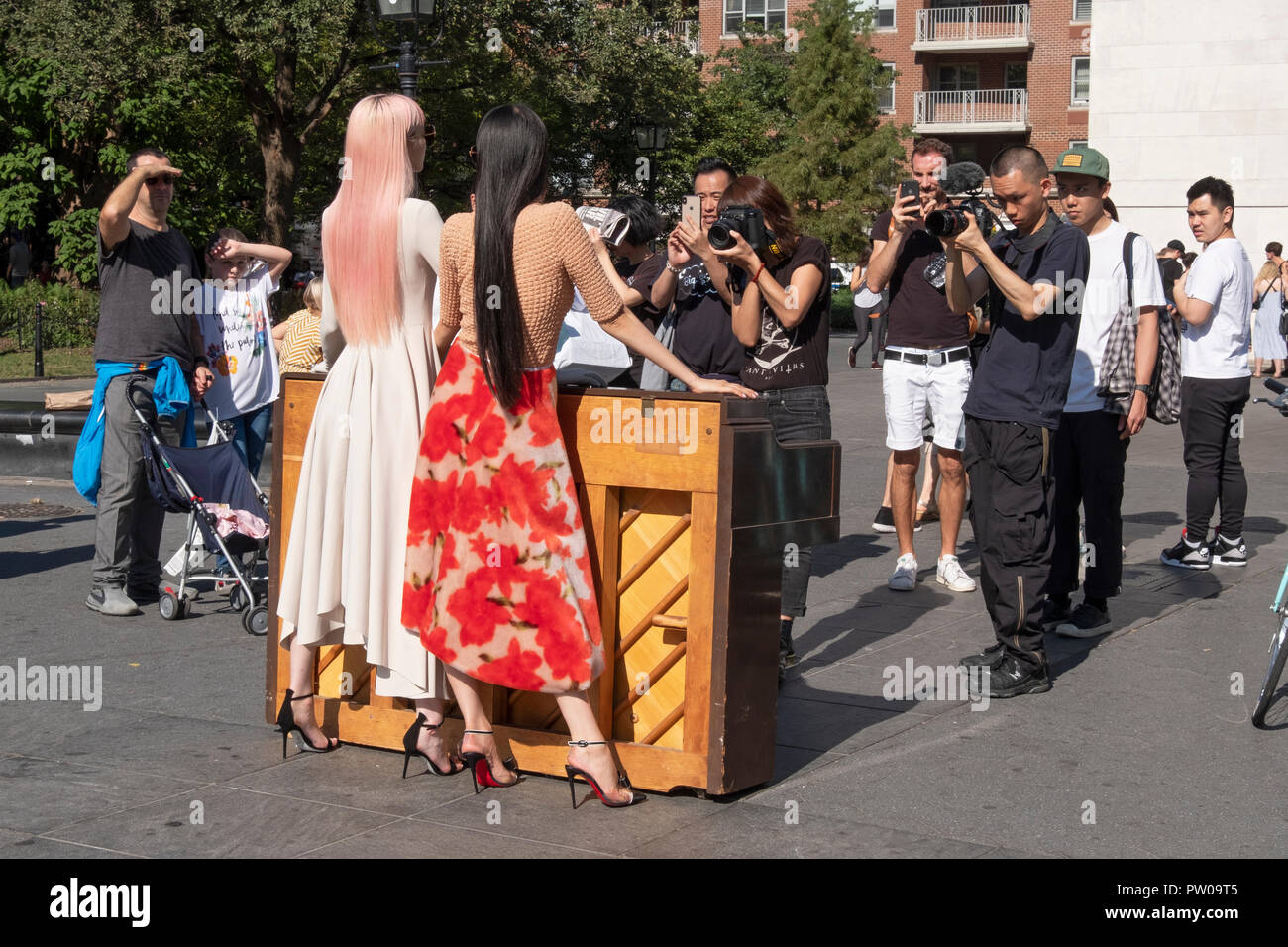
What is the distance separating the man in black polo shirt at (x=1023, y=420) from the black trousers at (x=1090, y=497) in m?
0.97

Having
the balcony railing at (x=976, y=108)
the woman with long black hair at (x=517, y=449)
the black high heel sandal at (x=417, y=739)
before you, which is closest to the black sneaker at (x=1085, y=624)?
the woman with long black hair at (x=517, y=449)

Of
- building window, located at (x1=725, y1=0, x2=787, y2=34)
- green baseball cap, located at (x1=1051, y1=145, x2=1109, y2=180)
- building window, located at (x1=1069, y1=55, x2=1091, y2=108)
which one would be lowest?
green baseball cap, located at (x1=1051, y1=145, x2=1109, y2=180)

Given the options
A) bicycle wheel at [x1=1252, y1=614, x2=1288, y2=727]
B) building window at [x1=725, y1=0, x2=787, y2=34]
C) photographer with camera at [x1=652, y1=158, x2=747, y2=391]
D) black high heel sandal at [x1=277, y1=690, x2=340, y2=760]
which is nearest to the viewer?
black high heel sandal at [x1=277, y1=690, x2=340, y2=760]

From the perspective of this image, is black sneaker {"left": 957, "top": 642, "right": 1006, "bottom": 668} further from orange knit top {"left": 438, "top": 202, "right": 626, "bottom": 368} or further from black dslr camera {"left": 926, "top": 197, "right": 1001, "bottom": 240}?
orange knit top {"left": 438, "top": 202, "right": 626, "bottom": 368}

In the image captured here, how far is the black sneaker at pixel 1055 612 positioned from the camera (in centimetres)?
725

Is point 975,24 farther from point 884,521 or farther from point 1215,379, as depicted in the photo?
point 1215,379

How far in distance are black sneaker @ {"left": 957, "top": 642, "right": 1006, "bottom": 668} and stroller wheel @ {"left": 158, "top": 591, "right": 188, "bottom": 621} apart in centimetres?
383

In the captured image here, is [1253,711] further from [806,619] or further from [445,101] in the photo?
[445,101]

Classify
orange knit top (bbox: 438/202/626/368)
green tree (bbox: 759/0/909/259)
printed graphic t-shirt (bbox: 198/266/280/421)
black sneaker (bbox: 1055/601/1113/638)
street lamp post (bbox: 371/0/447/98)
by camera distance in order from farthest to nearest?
green tree (bbox: 759/0/909/259) → street lamp post (bbox: 371/0/447/98) → printed graphic t-shirt (bbox: 198/266/280/421) → black sneaker (bbox: 1055/601/1113/638) → orange knit top (bbox: 438/202/626/368)

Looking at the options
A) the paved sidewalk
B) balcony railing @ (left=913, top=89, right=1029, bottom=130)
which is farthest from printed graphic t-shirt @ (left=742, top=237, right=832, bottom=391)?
balcony railing @ (left=913, top=89, right=1029, bottom=130)

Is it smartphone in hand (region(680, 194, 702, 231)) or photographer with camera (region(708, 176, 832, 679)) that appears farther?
photographer with camera (region(708, 176, 832, 679))

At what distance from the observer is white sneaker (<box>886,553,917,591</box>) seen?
26.7 feet

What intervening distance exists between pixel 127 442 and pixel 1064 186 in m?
4.77
